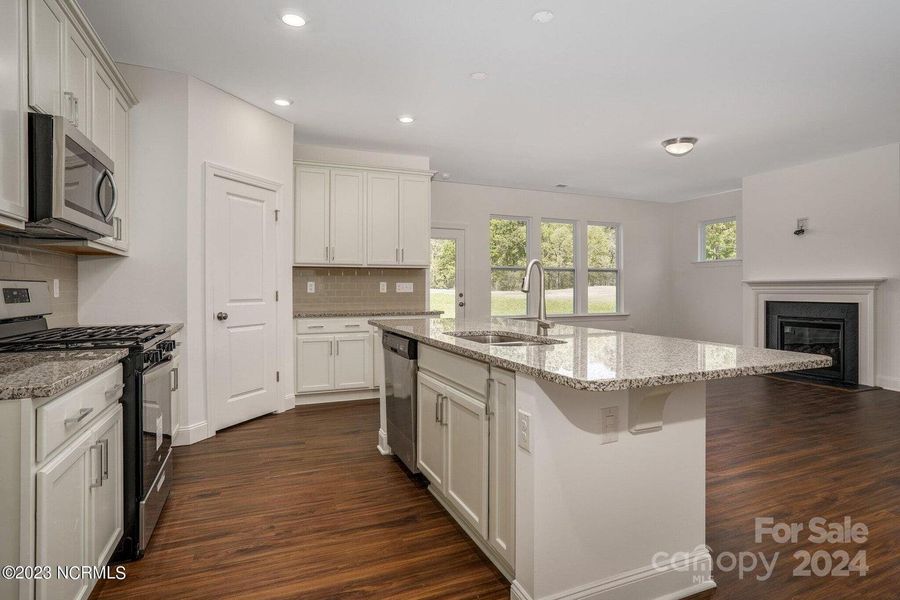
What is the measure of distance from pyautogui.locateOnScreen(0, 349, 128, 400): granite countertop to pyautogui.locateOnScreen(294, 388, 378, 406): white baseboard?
2986 millimetres

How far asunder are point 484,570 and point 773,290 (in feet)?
19.7

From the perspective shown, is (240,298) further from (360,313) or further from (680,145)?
(680,145)

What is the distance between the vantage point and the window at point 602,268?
793 cm

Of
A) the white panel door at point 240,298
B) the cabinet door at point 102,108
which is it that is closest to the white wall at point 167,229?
the white panel door at point 240,298

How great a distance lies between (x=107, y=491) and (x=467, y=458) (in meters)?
1.33

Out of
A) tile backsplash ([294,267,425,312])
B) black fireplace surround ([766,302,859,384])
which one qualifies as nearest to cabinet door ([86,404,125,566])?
tile backsplash ([294,267,425,312])

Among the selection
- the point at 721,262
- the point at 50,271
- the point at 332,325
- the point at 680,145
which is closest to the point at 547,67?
the point at 680,145

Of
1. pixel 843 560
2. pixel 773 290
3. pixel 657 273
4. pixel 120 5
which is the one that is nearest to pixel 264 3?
pixel 120 5

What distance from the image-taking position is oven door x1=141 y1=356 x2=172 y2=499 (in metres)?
2.02

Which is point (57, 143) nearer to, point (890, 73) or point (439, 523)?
point (439, 523)

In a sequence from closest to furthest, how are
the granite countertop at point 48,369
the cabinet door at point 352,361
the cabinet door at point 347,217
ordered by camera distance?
the granite countertop at point 48,369
the cabinet door at point 352,361
the cabinet door at point 347,217

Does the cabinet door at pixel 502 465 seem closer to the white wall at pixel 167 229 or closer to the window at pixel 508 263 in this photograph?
the white wall at pixel 167 229

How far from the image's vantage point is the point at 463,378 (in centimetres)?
205

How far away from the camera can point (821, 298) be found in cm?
571
